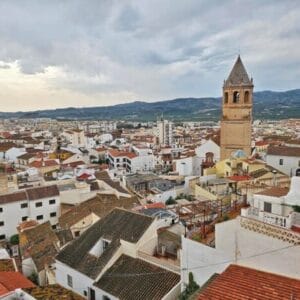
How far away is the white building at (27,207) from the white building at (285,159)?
23509 mm

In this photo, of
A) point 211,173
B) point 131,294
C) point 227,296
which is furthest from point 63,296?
point 211,173

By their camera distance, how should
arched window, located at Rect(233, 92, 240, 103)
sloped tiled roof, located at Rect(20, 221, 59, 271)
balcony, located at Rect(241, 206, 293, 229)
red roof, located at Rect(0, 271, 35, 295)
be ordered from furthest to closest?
arched window, located at Rect(233, 92, 240, 103)
sloped tiled roof, located at Rect(20, 221, 59, 271)
red roof, located at Rect(0, 271, 35, 295)
balcony, located at Rect(241, 206, 293, 229)

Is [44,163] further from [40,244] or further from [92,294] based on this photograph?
[92,294]

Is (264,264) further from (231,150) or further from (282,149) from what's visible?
(231,150)

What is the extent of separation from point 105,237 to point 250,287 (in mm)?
8653

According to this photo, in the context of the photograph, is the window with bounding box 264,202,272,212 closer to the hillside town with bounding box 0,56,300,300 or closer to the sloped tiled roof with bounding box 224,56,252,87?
the hillside town with bounding box 0,56,300,300

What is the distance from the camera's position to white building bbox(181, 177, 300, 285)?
9500 mm

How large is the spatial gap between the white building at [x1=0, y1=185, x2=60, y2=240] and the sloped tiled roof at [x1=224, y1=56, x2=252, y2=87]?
23.2 metres

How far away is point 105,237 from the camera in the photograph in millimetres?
16562

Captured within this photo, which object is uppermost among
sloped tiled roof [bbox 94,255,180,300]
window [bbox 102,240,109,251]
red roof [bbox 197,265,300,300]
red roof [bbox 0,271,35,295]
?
red roof [bbox 197,265,300,300]

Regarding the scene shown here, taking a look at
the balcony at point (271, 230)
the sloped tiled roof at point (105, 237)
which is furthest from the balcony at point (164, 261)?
the balcony at point (271, 230)

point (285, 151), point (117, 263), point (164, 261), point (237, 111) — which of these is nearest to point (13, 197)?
point (117, 263)

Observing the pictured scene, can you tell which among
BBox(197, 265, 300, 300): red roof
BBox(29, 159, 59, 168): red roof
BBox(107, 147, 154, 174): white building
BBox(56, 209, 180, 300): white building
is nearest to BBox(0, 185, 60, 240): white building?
BBox(56, 209, 180, 300): white building

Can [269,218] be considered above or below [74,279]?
above
